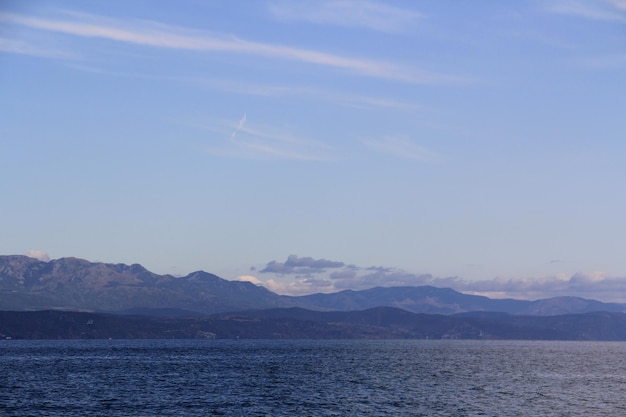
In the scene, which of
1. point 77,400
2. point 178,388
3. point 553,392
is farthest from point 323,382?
point 77,400

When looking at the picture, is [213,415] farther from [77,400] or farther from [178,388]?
[178,388]

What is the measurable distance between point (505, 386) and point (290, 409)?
59844 millimetres

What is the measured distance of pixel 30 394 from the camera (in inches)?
5645

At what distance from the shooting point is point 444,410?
406ft

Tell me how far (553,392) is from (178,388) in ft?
239

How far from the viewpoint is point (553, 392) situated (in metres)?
155

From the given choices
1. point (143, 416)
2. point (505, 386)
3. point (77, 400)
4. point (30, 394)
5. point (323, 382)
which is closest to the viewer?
point (143, 416)

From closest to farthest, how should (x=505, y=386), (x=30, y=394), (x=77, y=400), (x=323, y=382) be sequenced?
(x=77, y=400) → (x=30, y=394) → (x=505, y=386) → (x=323, y=382)

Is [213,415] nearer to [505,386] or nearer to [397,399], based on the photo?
[397,399]

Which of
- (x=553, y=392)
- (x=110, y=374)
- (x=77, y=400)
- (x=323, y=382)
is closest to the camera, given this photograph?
(x=77, y=400)

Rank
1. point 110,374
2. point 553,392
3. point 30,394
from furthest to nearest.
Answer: point 110,374, point 553,392, point 30,394

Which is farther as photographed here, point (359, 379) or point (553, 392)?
point (359, 379)

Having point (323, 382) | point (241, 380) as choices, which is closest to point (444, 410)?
point (323, 382)

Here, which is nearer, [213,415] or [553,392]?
[213,415]
